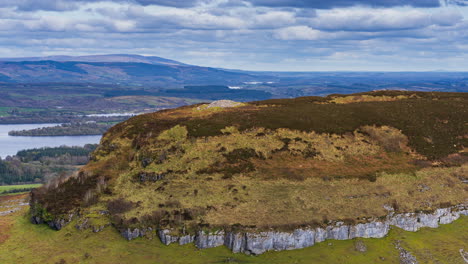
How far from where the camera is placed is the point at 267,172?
5800cm

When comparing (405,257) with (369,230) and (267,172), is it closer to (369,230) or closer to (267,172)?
(369,230)

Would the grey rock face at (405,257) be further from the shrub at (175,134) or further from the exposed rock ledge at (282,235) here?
the shrub at (175,134)

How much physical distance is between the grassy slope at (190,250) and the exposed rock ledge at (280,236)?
69cm

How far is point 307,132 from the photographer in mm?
67875

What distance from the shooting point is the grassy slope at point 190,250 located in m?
45.2

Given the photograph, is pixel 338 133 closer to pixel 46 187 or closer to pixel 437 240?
pixel 437 240

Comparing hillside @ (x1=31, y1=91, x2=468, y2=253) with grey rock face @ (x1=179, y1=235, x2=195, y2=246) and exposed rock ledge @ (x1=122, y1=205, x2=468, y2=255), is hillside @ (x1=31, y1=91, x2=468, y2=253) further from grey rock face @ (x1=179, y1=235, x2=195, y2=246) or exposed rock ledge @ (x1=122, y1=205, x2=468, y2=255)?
exposed rock ledge @ (x1=122, y1=205, x2=468, y2=255)

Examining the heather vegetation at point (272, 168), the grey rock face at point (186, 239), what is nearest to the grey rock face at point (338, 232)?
the heather vegetation at point (272, 168)

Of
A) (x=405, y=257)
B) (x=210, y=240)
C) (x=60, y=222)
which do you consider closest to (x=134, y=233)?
(x=210, y=240)

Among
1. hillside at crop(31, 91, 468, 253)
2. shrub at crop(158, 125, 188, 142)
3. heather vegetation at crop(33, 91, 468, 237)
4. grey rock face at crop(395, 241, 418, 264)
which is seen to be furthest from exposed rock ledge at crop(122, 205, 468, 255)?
shrub at crop(158, 125, 188, 142)

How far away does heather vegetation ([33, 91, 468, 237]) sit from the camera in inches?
2000

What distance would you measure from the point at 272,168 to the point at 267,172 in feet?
4.58

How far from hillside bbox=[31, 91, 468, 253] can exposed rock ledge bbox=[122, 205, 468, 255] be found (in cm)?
44

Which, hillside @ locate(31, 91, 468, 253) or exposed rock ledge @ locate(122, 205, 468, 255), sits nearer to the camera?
exposed rock ledge @ locate(122, 205, 468, 255)
